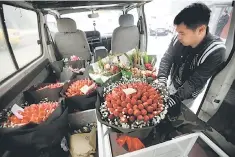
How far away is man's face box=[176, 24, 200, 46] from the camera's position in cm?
131

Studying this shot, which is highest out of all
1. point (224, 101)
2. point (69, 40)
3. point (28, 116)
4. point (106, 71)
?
point (69, 40)

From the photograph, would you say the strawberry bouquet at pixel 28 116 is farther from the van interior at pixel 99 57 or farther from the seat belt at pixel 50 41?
the seat belt at pixel 50 41

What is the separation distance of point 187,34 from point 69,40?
8.56 feet

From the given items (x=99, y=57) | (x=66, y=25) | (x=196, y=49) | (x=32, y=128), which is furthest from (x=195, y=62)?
(x=66, y=25)

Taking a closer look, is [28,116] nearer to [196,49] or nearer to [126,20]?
[196,49]

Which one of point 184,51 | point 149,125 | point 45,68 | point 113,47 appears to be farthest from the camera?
point 113,47

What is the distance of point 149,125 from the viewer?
0.82 metres

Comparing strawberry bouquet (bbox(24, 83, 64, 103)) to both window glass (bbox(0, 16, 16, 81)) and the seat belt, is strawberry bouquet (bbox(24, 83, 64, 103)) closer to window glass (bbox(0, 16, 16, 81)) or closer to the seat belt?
window glass (bbox(0, 16, 16, 81))

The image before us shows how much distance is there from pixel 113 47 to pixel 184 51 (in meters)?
2.10

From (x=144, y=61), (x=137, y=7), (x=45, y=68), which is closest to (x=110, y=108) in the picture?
(x=144, y=61)

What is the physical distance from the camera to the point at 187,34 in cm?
133

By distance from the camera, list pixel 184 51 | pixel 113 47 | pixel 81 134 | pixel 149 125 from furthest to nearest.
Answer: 1. pixel 113 47
2. pixel 184 51
3. pixel 81 134
4. pixel 149 125

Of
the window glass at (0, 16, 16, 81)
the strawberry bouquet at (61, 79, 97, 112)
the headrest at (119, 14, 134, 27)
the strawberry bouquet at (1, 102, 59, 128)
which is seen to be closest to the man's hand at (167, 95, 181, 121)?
the strawberry bouquet at (61, 79, 97, 112)

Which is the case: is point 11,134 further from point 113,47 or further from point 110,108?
point 113,47
